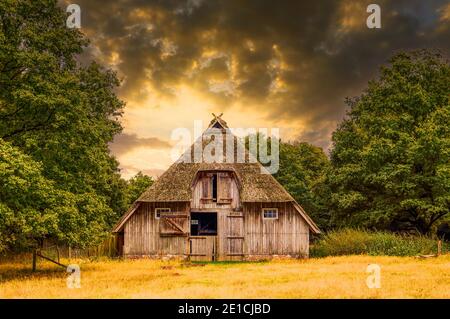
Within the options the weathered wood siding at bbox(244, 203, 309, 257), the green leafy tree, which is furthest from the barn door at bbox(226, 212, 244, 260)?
the green leafy tree

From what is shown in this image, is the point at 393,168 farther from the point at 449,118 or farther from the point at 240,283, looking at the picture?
the point at 240,283

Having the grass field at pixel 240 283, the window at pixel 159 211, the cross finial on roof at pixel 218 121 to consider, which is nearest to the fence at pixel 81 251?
the window at pixel 159 211

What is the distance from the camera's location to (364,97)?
40.8m

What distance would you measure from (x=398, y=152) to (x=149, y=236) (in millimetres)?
19087

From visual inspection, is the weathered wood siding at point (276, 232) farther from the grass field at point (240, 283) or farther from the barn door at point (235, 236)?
the grass field at point (240, 283)

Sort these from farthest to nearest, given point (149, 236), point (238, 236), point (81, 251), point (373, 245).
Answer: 1. point (81, 251)
2. point (149, 236)
3. point (238, 236)
4. point (373, 245)

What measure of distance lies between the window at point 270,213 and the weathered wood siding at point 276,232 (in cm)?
20

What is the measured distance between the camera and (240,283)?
17.5m

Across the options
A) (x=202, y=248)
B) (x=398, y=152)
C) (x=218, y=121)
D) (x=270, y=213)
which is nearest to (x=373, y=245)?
(x=270, y=213)

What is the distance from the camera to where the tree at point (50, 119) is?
20062 millimetres

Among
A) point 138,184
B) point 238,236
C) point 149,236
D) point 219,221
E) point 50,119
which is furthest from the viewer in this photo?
point 138,184

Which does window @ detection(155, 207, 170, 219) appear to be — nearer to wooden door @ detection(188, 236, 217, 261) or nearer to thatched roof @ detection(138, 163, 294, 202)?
thatched roof @ detection(138, 163, 294, 202)

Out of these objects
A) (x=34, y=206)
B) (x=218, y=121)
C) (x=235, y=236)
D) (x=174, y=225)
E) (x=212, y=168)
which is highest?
(x=218, y=121)

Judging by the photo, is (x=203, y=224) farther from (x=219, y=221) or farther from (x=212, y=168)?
(x=212, y=168)
